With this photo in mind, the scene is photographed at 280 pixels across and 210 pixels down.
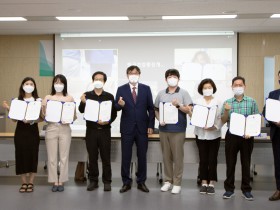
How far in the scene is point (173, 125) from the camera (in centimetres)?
468

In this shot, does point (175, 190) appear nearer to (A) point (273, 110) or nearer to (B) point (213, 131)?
(B) point (213, 131)

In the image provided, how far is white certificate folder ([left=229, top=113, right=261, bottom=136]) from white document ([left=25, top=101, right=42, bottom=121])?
2326 mm

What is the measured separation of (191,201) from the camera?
443cm

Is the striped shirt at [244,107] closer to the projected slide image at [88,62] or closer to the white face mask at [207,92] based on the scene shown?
the white face mask at [207,92]

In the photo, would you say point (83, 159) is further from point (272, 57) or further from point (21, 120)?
point (272, 57)

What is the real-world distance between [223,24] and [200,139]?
11.4ft

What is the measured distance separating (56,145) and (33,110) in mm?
530

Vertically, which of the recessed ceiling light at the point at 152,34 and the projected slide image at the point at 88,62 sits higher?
the recessed ceiling light at the point at 152,34

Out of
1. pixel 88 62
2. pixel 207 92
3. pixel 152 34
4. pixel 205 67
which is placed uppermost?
pixel 152 34

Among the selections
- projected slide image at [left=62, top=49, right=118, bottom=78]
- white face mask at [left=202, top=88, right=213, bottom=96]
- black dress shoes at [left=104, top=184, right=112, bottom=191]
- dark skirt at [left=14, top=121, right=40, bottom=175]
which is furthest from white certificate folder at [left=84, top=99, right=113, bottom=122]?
projected slide image at [left=62, top=49, right=118, bottom=78]

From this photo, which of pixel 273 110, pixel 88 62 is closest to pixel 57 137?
pixel 273 110

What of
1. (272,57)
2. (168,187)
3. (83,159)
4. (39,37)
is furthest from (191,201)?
(39,37)

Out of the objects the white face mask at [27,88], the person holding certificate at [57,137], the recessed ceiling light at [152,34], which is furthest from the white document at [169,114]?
the recessed ceiling light at [152,34]

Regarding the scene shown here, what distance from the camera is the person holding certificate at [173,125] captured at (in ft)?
15.3
